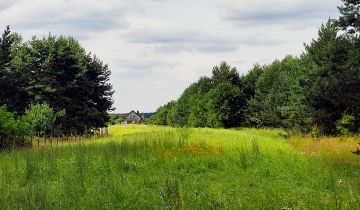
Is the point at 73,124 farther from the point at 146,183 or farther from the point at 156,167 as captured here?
the point at 146,183

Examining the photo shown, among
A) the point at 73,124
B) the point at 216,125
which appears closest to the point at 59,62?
the point at 73,124

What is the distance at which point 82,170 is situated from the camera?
476 inches

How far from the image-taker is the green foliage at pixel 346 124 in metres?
29.5

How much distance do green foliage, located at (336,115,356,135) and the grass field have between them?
11.7 meters

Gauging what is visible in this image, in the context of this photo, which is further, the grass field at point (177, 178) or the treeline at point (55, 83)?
the treeline at point (55, 83)

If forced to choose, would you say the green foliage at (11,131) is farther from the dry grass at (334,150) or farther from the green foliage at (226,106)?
the green foliage at (226,106)

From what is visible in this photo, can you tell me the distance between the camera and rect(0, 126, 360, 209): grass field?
6.83m

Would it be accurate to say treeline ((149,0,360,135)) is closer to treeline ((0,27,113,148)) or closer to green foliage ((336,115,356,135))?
green foliage ((336,115,356,135))

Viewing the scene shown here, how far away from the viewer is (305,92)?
105 ft

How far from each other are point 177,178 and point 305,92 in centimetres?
2399

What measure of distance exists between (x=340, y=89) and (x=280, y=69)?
123ft

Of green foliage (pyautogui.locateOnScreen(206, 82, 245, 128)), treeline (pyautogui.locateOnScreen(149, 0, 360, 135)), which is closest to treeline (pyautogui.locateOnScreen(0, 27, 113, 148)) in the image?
green foliage (pyautogui.locateOnScreen(206, 82, 245, 128))

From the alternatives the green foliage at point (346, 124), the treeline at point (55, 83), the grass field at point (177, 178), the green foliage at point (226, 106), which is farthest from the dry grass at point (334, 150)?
the green foliage at point (226, 106)

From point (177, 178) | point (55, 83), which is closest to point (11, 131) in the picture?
point (177, 178)
